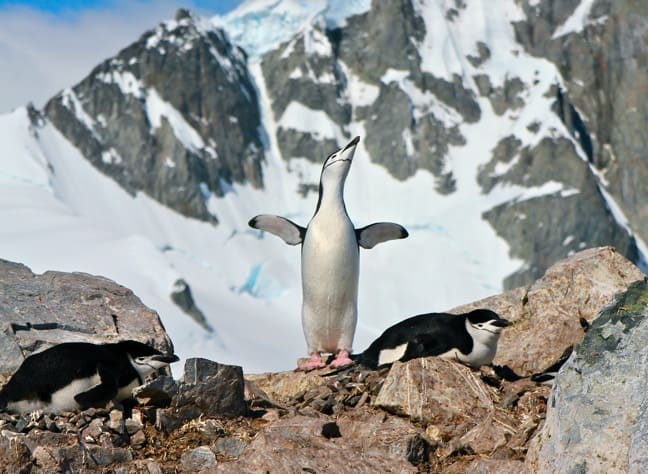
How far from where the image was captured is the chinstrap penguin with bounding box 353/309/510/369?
7.59 metres

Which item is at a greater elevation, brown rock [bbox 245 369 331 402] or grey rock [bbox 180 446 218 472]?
brown rock [bbox 245 369 331 402]

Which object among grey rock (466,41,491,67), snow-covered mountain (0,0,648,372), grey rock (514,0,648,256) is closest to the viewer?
snow-covered mountain (0,0,648,372)

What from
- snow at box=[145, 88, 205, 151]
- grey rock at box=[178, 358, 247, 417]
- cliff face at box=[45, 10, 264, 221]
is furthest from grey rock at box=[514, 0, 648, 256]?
grey rock at box=[178, 358, 247, 417]

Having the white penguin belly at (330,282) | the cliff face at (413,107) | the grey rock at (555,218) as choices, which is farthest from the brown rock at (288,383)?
the cliff face at (413,107)

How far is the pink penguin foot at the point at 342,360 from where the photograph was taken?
923cm

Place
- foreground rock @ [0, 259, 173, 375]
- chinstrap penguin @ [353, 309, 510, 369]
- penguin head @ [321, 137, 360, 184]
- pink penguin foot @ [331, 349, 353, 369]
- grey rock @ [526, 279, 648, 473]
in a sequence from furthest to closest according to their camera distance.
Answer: penguin head @ [321, 137, 360, 184] < pink penguin foot @ [331, 349, 353, 369] < chinstrap penguin @ [353, 309, 510, 369] < foreground rock @ [0, 259, 173, 375] < grey rock @ [526, 279, 648, 473]

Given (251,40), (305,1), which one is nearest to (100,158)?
(251,40)

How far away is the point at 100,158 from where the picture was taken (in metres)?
125

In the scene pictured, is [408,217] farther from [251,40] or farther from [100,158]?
[100,158]

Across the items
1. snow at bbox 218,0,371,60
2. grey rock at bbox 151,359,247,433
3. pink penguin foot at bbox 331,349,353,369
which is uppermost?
snow at bbox 218,0,371,60

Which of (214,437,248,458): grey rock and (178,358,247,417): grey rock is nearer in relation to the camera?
(214,437,248,458): grey rock

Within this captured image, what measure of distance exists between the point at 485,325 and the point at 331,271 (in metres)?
2.53

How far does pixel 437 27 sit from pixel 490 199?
32002 millimetres

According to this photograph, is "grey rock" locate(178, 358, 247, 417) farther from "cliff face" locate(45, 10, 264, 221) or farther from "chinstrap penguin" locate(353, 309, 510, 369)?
"cliff face" locate(45, 10, 264, 221)
